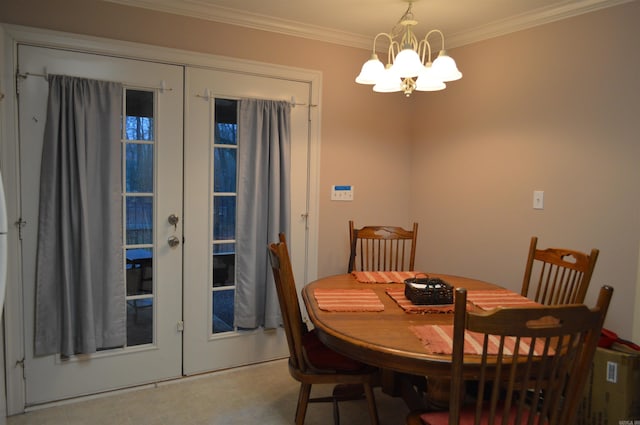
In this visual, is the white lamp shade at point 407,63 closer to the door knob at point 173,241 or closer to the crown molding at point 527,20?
the crown molding at point 527,20

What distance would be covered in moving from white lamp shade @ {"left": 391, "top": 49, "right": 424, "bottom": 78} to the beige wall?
124cm

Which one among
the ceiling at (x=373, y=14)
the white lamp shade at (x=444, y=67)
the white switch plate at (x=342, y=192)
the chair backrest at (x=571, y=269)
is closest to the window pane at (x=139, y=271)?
the white switch plate at (x=342, y=192)

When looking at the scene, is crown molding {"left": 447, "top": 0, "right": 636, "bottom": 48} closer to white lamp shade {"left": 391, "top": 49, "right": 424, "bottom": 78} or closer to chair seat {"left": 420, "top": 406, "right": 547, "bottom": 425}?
white lamp shade {"left": 391, "top": 49, "right": 424, "bottom": 78}

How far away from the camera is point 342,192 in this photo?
139 inches

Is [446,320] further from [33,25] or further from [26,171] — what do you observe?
[33,25]

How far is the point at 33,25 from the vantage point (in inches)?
97.2

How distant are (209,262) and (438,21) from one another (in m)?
2.29

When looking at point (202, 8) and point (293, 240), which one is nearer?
point (202, 8)

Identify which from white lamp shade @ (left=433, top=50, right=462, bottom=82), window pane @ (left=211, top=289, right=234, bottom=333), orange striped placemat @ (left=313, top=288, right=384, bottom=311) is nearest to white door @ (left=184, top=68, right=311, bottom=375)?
window pane @ (left=211, top=289, right=234, bottom=333)

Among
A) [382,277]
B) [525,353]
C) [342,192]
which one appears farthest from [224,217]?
[525,353]

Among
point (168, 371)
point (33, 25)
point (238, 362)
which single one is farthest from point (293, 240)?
point (33, 25)

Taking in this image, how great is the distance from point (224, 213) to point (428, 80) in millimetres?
1645

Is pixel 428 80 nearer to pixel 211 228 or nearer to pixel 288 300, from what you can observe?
pixel 288 300

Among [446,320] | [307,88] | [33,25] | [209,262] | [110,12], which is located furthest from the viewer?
[307,88]
